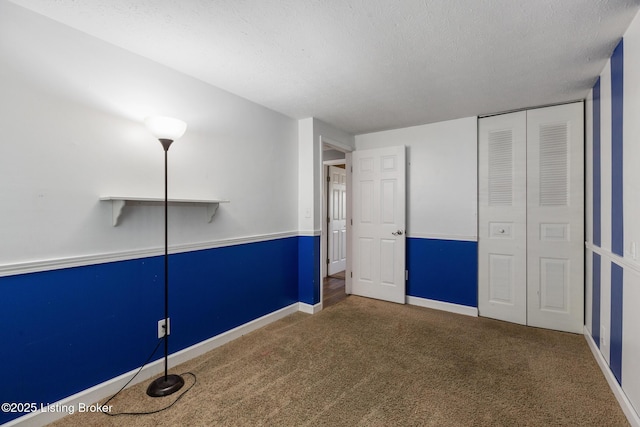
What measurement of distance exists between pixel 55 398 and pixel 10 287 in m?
0.71

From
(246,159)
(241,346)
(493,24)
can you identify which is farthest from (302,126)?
(241,346)

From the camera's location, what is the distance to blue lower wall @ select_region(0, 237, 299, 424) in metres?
1.62

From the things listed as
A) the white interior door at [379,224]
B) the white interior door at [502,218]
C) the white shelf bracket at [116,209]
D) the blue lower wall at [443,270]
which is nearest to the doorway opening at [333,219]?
the white interior door at [379,224]

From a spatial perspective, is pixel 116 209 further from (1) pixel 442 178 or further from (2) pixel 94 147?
(1) pixel 442 178

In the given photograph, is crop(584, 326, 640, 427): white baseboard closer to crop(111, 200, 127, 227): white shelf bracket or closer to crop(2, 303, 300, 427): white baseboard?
crop(2, 303, 300, 427): white baseboard

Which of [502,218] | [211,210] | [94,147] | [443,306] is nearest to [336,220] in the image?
[443,306]

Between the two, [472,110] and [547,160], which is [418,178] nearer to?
[472,110]

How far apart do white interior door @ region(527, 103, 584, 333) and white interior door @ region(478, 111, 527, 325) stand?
0.23 ft

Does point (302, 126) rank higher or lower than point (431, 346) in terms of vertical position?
higher

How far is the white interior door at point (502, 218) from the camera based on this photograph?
10.5 ft

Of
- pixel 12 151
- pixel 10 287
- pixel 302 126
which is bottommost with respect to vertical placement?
pixel 10 287

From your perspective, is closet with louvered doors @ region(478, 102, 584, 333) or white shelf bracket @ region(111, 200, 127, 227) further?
closet with louvered doors @ region(478, 102, 584, 333)

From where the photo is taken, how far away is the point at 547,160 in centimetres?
306

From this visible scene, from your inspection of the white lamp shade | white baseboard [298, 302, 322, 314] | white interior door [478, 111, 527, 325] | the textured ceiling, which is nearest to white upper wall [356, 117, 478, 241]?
white interior door [478, 111, 527, 325]
